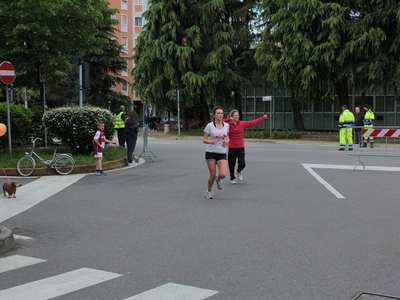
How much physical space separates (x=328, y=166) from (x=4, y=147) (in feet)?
34.7

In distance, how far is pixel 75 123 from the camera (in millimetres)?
14047

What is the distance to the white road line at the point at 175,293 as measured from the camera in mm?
4277

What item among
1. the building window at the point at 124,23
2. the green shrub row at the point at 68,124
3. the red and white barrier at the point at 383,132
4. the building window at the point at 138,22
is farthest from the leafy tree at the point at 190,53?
the building window at the point at 138,22

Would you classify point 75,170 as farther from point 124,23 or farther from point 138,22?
point 138,22

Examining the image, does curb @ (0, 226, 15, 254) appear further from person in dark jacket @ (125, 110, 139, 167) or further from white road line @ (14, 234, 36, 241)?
person in dark jacket @ (125, 110, 139, 167)

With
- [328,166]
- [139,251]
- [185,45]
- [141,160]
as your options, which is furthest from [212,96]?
[139,251]

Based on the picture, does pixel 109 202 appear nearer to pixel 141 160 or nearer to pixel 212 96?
pixel 141 160

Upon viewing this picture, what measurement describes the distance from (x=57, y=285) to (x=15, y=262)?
1.08m

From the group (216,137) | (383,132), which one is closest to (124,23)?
(383,132)

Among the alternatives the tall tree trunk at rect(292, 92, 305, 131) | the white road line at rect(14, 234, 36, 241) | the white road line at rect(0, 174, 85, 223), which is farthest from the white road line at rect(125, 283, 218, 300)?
the tall tree trunk at rect(292, 92, 305, 131)

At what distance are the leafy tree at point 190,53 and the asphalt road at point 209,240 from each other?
70.0 feet

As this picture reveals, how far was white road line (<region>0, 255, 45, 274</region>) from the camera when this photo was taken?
524cm

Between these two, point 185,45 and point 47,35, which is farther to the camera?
point 185,45

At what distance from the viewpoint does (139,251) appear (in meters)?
5.79
